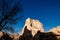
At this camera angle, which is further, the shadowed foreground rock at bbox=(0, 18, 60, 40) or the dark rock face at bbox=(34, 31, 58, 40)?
the shadowed foreground rock at bbox=(0, 18, 60, 40)

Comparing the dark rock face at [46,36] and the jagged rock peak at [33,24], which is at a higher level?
the jagged rock peak at [33,24]

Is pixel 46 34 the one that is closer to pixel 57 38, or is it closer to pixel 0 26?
pixel 57 38

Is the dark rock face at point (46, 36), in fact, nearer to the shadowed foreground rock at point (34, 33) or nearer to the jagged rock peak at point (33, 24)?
the shadowed foreground rock at point (34, 33)

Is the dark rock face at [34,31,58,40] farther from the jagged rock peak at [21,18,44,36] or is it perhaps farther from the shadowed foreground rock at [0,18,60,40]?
the jagged rock peak at [21,18,44,36]

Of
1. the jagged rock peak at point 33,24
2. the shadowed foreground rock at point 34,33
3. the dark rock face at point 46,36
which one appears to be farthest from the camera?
the jagged rock peak at point 33,24

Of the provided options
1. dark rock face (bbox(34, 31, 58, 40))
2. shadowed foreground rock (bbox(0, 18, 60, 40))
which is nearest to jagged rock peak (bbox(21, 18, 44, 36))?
shadowed foreground rock (bbox(0, 18, 60, 40))

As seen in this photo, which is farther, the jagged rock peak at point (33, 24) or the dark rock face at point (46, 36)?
the jagged rock peak at point (33, 24)

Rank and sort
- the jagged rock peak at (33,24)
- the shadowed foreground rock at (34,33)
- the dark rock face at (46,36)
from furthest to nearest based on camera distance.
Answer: the jagged rock peak at (33,24), the shadowed foreground rock at (34,33), the dark rock face at (46,36)

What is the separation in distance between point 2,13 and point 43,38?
12.9 meters

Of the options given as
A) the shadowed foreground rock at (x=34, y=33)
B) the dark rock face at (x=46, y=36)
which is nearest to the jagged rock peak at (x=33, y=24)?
the shadowed foreground rock at (x=34, y=33)

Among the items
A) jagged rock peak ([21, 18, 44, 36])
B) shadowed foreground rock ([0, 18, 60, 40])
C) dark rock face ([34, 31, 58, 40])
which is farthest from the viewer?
jagged rock peak ([21, 18, 44, 36])

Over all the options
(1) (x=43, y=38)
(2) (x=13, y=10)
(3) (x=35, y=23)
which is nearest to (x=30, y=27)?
(3) (x=35, y=23)

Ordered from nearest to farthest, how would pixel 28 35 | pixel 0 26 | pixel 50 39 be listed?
pixel 0 26, pixel 50 39, pixel 28 35

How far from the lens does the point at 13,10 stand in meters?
16.5
